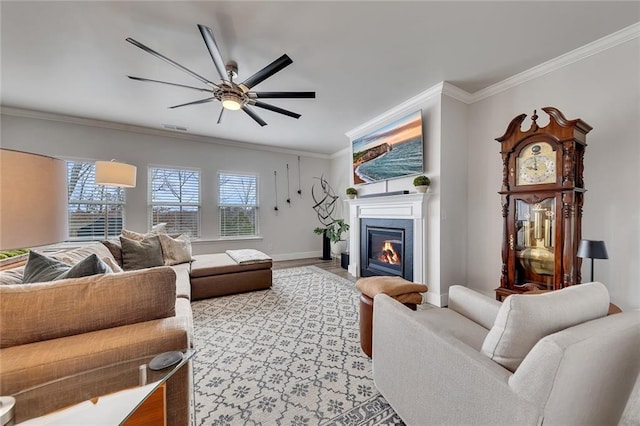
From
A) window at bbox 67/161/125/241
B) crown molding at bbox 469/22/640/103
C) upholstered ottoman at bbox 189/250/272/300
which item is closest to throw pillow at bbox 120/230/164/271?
upholstered ottoman at bbox 189/250/272/300

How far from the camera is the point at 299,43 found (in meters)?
2.23

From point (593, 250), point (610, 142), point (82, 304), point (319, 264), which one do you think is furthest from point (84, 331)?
point (319, 264)

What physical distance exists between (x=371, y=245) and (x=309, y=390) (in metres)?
2.80

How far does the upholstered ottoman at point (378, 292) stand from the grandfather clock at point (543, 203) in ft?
3.96

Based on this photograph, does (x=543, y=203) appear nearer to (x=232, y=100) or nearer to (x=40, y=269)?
(x=232, y=100)

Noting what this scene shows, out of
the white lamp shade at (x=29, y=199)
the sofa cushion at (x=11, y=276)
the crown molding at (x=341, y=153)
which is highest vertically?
the crown molding at (x=341, y=153)

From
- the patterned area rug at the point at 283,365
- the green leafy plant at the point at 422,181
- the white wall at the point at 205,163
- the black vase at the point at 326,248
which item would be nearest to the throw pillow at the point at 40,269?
the patterned area rug at the point at 283,365

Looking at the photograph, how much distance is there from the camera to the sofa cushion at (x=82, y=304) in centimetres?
96

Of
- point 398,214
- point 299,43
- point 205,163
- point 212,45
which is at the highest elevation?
point 299,43

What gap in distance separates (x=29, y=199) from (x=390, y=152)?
360 centimetres

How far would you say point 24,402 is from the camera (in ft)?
2.63

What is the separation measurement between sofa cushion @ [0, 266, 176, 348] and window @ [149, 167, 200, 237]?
13.5 ft

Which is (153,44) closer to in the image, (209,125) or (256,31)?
(256,31)

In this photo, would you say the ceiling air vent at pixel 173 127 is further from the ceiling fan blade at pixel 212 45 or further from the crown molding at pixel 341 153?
the crown molding at pixel 341 153
